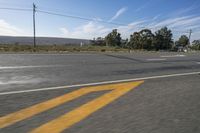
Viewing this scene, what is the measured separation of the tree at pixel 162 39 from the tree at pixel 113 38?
1433 cm

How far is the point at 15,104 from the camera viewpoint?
4.38 meters

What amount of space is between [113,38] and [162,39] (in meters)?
17.8

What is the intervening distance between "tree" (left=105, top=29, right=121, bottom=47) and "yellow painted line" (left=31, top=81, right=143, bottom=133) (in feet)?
291

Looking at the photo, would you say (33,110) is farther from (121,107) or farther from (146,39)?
(146,39)

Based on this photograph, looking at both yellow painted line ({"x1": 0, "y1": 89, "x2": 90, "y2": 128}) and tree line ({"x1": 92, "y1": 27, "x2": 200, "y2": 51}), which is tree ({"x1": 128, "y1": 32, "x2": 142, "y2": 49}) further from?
yellow painted line ({"x1": 0, "y1": 89, "x2": 90, "y2": 128})

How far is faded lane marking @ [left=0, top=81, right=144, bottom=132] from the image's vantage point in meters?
3.65

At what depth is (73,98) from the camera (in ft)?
16.2

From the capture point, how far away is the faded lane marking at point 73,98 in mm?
3650

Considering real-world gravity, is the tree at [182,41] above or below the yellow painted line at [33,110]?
above

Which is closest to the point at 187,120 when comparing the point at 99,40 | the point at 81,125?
the point at 81,125

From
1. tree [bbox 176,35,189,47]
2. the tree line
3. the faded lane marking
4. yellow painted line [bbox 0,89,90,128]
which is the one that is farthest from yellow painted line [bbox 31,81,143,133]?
tree [bbox 176,35,189,47]

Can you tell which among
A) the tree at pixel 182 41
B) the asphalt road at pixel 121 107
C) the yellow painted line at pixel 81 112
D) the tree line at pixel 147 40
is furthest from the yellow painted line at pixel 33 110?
the tree at pixel 182 41

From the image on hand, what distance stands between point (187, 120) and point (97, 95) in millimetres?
1996

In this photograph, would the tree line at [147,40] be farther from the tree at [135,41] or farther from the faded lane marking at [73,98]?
the faded lane marking at [73,98]
